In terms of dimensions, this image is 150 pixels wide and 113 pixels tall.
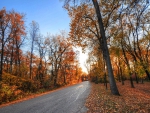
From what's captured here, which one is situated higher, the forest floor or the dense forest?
the dense forest

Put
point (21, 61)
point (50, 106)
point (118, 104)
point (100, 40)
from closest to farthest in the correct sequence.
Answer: point (118, 104), point (50, 106), point (100, 40), point (21, 61)

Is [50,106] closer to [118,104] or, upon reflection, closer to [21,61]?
[118,104]

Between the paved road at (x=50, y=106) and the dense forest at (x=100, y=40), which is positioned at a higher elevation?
the dense forest at (x=100, y=40)

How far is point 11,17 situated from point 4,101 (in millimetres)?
15105

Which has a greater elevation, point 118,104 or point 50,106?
point 118,104

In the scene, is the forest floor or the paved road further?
the paved road

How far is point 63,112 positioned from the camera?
6309 mm

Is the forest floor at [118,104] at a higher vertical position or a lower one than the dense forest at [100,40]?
lower

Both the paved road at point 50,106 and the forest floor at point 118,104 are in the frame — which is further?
the paved road at point 50,106

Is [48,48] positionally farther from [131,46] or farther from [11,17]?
[131,46]

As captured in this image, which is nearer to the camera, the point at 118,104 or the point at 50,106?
the point at 118,104

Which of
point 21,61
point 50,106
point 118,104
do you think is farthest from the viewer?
point 21,61

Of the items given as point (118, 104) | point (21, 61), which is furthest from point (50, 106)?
point (21, 61)

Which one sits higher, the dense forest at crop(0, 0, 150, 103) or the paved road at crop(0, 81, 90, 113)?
the dense forest at crop(0, 0, 150, 103)
